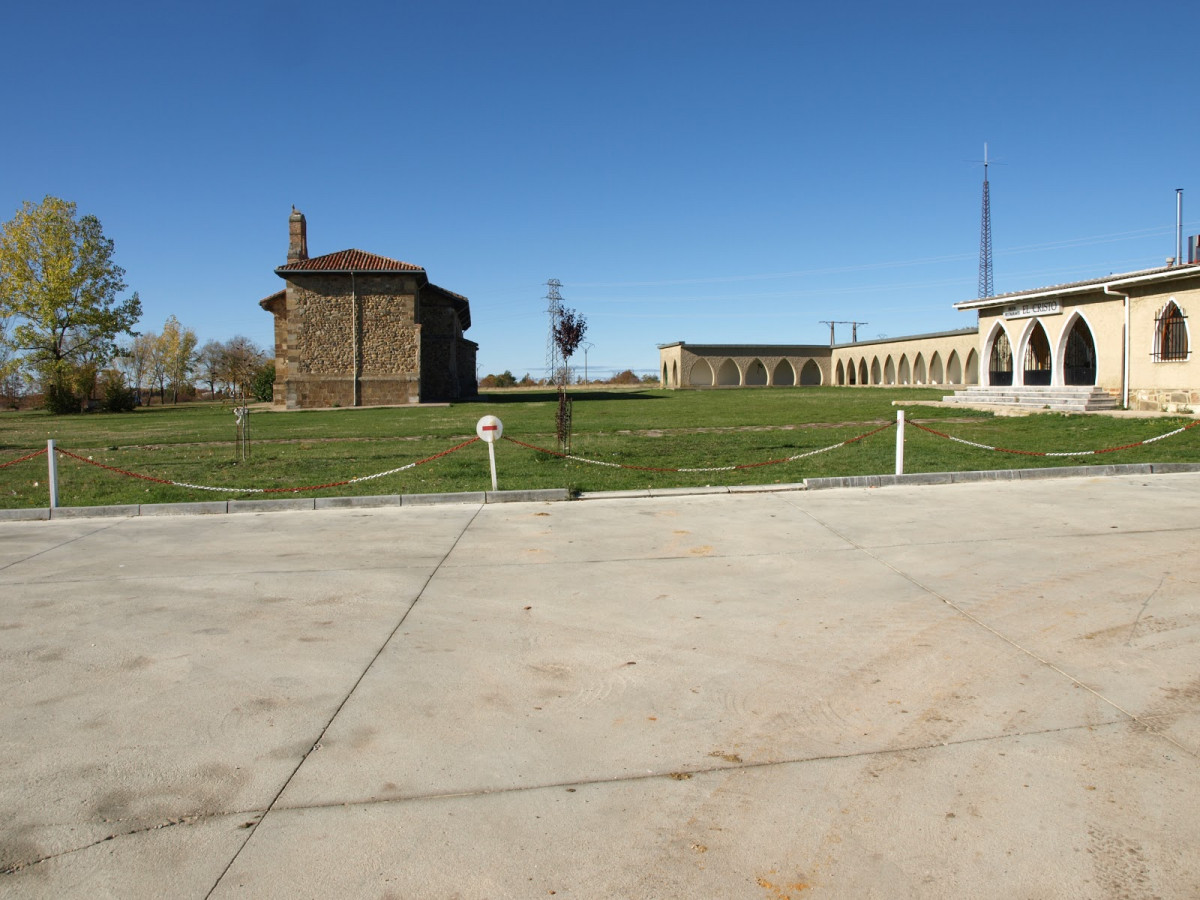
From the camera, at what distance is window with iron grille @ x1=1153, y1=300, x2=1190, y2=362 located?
2078cm

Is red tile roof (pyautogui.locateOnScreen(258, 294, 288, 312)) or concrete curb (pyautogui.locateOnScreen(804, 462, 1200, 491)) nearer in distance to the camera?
concrete curb (pyautogui.locateOnScreen(804, 462, 1200, 491))

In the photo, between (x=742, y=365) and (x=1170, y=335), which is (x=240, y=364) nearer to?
(x=742, y=365)

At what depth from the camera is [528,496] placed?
10.5m

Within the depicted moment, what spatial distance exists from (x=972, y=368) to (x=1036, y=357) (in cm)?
2247

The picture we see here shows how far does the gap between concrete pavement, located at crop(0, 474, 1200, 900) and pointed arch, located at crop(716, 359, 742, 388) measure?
63.2 meters

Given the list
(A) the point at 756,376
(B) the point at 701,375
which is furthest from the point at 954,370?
(B) the point at 701,375

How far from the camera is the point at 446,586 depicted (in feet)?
20.9

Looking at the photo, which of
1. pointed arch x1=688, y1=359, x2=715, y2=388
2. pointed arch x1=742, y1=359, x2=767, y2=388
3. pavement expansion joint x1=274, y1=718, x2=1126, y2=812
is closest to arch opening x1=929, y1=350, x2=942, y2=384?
pointed arch x1=742, y1=359, x2=767, y2=388

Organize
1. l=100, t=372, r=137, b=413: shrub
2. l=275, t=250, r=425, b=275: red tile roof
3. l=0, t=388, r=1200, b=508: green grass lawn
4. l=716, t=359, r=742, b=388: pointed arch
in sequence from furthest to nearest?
l=716, t=359, r=742, b=388: pointed arch < l=100, t=372, r=137, b=413: shrub < l=275, t=250, r=425, b=275: red tile roof < l=0, t=388, r=1200, b=508: green grass lawn

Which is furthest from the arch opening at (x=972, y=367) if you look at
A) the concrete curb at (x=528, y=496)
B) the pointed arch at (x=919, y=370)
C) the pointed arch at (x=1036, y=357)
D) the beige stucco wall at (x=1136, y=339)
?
the concrete curb at (x=528, y=496)

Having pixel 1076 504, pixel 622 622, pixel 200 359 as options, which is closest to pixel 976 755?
pixel 622 622

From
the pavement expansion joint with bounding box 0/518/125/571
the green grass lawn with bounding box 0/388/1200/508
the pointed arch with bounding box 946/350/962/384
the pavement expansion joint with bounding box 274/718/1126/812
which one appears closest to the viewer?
the pavement expansion joint with bounding box 274/718/1126/812

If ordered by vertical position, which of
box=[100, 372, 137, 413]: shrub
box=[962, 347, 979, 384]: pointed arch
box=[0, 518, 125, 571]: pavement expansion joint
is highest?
box=[962, 347, 979, 384]: pointed arch

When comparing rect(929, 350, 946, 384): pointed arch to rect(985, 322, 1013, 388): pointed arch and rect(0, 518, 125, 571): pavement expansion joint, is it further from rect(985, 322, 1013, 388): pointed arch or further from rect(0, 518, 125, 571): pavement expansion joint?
rect(0, 518, 125, 571): pavement expansion joint
